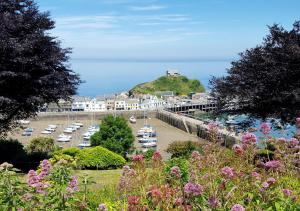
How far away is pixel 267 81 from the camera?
21031mm

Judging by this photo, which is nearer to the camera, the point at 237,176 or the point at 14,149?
the point at 237,176

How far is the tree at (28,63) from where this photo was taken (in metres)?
18.8

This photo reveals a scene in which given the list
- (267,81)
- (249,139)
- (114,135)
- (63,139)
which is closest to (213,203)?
(249,139)

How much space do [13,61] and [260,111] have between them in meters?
11.1

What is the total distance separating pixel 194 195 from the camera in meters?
4.11

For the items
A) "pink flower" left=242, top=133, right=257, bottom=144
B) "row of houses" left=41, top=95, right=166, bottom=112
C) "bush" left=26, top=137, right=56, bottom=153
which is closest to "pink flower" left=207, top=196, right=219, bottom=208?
"pink flower" left=242, top=133, right=257, bottom=144

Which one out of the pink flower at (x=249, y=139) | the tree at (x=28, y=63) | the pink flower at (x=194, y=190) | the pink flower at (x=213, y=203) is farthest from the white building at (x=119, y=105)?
the pink flower at (x=213, y=203)

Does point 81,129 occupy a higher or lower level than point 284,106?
lower

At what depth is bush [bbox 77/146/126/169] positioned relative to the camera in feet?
64.2

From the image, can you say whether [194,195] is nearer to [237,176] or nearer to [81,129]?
[237,176]

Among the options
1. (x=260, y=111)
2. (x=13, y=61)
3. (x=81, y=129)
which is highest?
(x=13, y=61)

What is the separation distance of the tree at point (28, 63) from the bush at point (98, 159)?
267cm

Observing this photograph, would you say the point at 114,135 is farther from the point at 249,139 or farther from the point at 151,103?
the point at 151,103

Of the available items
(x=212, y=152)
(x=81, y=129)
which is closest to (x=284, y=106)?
(x=212, y=152)
